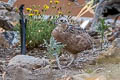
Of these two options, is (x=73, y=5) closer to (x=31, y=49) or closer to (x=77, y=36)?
(x=31, y=49)

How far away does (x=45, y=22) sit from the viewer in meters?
6.53

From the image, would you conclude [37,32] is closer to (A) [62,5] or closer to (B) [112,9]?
(A) [62,5]

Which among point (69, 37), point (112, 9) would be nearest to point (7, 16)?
point (69, 37)

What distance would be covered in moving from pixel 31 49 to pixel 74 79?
409 centimetres

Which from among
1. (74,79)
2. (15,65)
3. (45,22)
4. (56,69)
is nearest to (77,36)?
(56,69)

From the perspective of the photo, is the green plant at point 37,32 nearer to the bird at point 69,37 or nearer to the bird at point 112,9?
the bird at point 69,37

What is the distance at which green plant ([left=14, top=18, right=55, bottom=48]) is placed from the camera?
6266 mm

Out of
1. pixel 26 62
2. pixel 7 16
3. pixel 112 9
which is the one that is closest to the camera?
pixel 26 62

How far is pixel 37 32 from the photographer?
6.31 meters

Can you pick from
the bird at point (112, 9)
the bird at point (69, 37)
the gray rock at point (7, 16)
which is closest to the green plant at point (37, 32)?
the gray rock at point (7, 16)

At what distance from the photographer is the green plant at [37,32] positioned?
20.6 ft

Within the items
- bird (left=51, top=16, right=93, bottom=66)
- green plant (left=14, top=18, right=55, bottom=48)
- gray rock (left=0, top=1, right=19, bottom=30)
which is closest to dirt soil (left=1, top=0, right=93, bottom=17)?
gray rock (left=0, top=1, right=19, bottom=30)

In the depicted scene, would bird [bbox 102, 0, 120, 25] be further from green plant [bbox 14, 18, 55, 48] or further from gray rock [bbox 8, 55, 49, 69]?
gray rock [bbox 8, 55, 49, 69]

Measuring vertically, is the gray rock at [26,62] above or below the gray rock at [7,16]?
below
